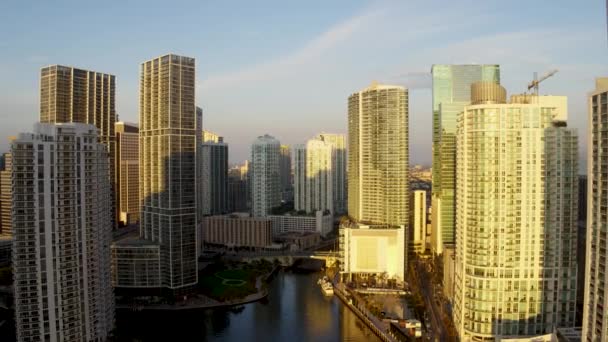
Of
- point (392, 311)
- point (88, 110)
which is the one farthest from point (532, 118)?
point (88, 110)

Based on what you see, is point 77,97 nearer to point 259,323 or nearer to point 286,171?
point 259,323

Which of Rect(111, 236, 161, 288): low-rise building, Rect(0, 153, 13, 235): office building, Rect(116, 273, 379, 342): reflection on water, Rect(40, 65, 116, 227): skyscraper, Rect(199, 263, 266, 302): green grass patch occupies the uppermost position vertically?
Rect(40, 65, 116, 227): skyscraper

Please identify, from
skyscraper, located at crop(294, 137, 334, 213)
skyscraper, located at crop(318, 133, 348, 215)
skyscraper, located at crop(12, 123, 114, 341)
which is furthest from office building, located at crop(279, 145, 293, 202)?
skyscraper, located at crop(12, 123, 114, 341)

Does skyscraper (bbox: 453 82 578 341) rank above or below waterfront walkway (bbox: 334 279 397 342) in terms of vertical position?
above

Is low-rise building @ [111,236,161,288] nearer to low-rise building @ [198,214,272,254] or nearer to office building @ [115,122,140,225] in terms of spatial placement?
low-rise building @ [198,214,272,254]

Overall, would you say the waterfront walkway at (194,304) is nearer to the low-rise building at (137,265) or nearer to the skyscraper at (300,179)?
the low-rise building at (137,265)

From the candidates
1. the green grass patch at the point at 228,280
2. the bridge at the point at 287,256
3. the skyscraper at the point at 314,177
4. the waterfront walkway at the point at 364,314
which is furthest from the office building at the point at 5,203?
the skyscraper at the point at 314,177

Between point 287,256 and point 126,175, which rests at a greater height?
point 126,175

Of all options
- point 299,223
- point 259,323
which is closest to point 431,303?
point 259,323
